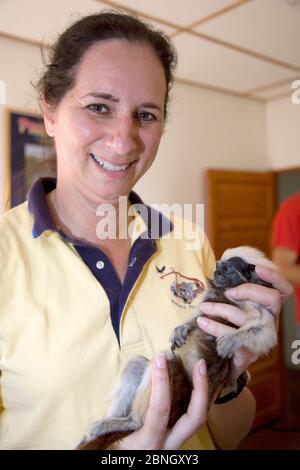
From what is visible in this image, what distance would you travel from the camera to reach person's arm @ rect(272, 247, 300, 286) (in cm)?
62

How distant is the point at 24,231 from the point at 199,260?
0.93 feet

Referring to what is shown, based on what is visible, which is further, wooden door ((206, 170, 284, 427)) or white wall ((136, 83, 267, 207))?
wooden door ((206, 170, 284, 427))

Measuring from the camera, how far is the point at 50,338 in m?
0.46

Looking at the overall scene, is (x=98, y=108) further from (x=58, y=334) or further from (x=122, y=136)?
(x=58, y=334)

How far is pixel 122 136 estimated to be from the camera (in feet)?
1.56

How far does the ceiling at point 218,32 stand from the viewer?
0.53 meters

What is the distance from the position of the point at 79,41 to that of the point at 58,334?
15.6 inches

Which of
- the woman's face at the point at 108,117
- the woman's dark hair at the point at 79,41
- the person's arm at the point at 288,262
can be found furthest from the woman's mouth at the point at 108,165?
the person's arm at the point at 288,262

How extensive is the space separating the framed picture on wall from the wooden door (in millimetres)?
552

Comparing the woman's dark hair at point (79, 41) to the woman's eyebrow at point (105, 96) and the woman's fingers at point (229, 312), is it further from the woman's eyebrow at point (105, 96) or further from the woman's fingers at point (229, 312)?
the woman's fingers at point (229, 312)

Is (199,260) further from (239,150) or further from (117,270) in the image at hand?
(239,150)

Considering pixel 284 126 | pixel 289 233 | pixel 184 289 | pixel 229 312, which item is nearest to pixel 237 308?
pixel 229 312

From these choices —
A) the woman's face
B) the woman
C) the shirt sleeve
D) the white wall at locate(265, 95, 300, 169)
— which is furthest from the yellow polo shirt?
the white wall at locate(265, 95, 300, 169)

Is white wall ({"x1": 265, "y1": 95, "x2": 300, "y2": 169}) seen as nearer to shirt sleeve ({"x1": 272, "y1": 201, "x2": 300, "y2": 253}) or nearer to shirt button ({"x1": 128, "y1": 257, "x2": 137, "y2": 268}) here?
shirt sleeve ({"x1": 272, "y1": 201, "x2": 300, "y2": 253})
